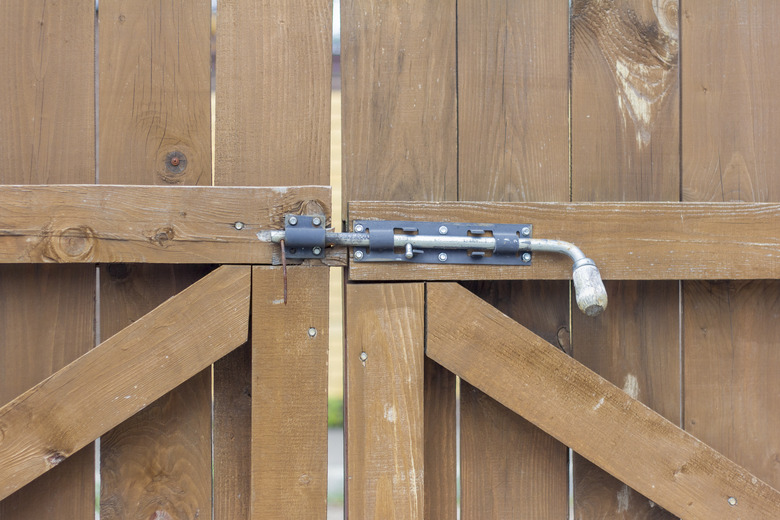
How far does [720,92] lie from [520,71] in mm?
477

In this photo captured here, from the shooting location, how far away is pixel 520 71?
4.29ft

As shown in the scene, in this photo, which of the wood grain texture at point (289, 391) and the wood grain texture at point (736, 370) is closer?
the wood grain texture at point (289, 391)

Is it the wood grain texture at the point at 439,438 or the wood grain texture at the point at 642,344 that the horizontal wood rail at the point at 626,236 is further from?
the wood grain texture at the point at 439,438

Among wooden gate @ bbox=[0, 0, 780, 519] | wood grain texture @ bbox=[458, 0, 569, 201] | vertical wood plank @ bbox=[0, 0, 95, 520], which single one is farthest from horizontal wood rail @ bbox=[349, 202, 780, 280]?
vertical wood plank @ bbox=[0, 0, 95, 520]

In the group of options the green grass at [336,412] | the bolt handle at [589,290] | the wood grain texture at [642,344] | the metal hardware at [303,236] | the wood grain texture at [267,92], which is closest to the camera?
the bolt handle at [589,290]

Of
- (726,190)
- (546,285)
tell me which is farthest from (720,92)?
(546,285)

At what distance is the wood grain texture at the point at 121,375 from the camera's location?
1.14 metres

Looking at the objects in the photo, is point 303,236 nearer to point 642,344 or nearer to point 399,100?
point 399,100

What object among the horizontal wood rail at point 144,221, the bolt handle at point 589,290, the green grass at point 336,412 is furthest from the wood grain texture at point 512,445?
the green grass at point 336,412

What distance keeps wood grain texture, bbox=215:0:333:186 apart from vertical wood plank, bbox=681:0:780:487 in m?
0.86

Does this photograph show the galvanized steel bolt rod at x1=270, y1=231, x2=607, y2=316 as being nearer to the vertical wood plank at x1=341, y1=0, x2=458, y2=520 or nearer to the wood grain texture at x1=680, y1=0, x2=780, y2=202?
the vertical wood plank at x1=341, y1=0, x2=458, y2=520

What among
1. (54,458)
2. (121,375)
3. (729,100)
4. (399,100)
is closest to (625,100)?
(729,100)

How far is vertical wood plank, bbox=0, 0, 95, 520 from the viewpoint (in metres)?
1.24

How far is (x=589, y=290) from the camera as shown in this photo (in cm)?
106
